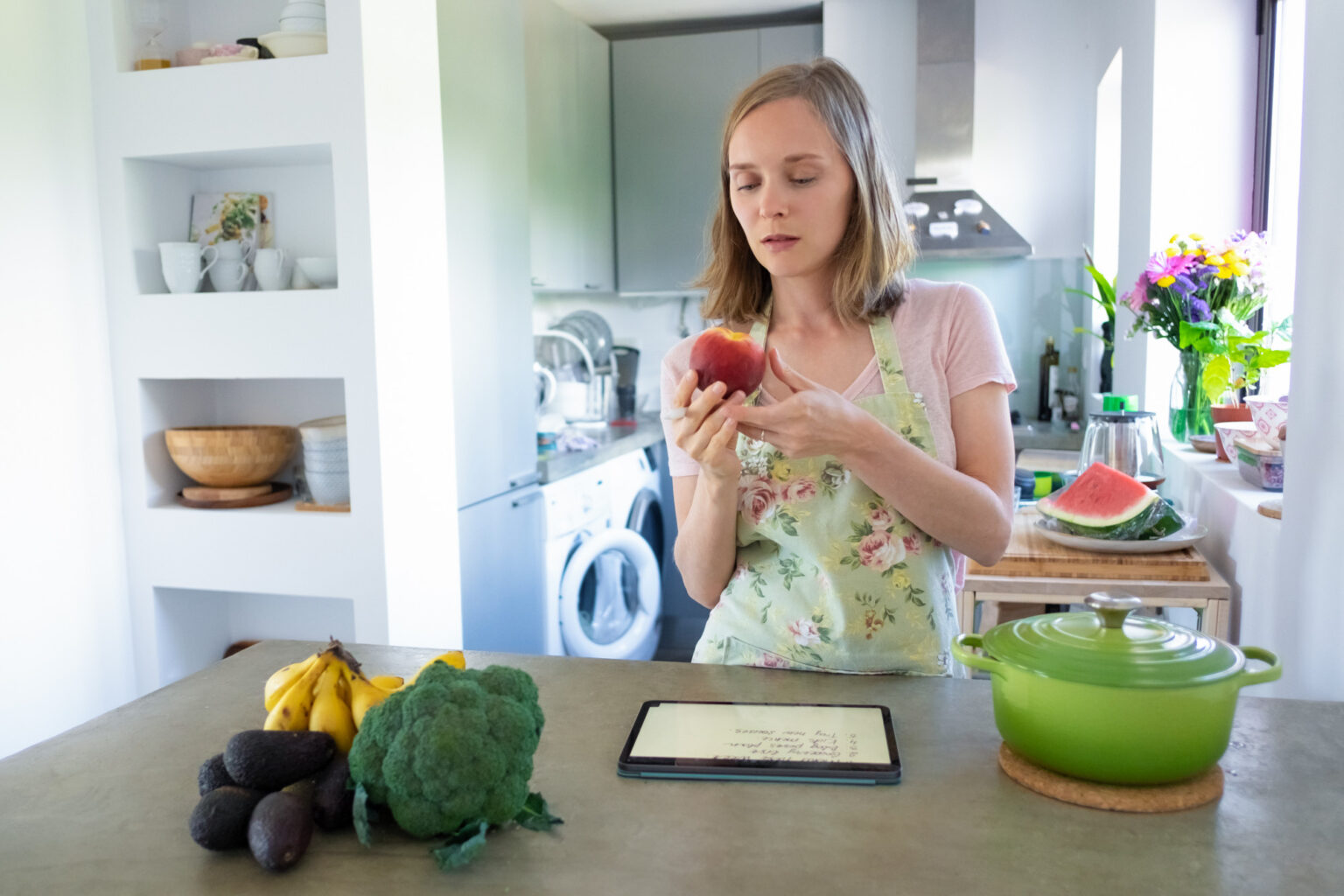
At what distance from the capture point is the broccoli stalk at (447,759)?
31.3 inches

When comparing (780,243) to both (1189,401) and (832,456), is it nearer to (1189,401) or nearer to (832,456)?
(832,456)

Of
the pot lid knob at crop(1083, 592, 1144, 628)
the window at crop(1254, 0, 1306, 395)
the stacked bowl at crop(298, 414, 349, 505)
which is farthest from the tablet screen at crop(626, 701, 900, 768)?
the window at crop(1254, 0, 1306, 395)

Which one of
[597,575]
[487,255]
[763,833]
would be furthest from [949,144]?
[763,833]

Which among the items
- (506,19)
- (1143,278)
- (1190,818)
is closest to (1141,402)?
(1143,278)

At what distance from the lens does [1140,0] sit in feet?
10.4

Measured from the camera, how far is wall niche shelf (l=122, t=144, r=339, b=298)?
2547 millimetres

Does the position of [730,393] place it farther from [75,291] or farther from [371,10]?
[75,291]

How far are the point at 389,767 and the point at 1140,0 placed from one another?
329 centimetres

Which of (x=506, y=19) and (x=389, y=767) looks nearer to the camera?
(x=389, y=767)

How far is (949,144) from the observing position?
13.9 feet

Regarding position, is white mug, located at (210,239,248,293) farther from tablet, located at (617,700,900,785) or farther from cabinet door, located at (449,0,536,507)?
tablet, located at (617,700,900,785)

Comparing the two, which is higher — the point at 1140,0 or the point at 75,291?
the point at 1140,0

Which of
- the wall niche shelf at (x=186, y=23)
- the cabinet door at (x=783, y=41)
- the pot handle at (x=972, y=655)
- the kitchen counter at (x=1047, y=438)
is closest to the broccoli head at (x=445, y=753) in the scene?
the pot handle at (x=972, y=655)

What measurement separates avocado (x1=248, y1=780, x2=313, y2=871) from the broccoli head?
51mm
